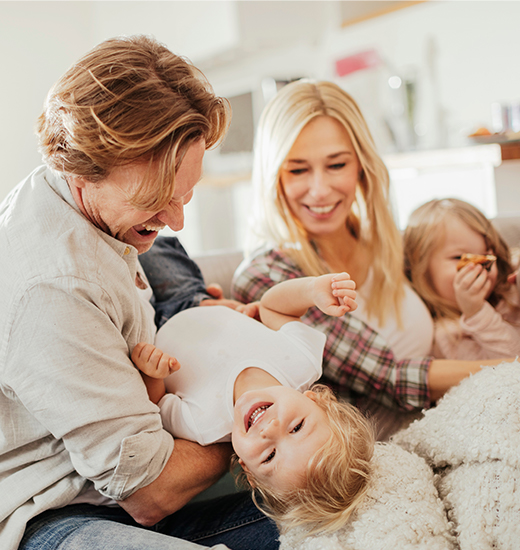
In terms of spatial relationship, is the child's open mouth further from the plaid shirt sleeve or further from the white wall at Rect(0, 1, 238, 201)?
the white wall at Rect(0, 1, 238, 201)

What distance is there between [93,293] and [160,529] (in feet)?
1.63

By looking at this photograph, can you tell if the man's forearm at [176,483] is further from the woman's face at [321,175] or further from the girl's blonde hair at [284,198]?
the woman's face at [321,175]

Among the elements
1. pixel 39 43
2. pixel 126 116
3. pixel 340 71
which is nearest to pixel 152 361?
pixel 126 116

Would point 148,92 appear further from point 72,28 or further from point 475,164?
point 72,28

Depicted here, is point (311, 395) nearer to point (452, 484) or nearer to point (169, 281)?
point (452, 484)

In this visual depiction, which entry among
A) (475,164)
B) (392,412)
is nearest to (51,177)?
(392,412)

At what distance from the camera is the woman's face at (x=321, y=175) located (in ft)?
4.46

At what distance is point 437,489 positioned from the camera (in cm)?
90

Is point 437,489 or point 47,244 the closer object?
point 47,244

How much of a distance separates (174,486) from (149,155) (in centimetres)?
52

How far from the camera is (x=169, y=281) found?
1.31 meters

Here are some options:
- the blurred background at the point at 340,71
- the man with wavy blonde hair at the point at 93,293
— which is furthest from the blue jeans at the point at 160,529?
the blurred background at the point at 340,71

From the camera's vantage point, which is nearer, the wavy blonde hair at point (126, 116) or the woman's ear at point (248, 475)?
the wavy blonde hair at point (126, 116)

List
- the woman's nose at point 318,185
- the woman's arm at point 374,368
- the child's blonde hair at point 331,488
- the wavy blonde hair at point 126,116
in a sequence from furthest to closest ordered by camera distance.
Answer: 1. the woman's nose at point 318,185
2. the woman's arm at point 374,368
3. the child's blonde hair at point 331,488
4. the wavy blonde hair at point 126,116
